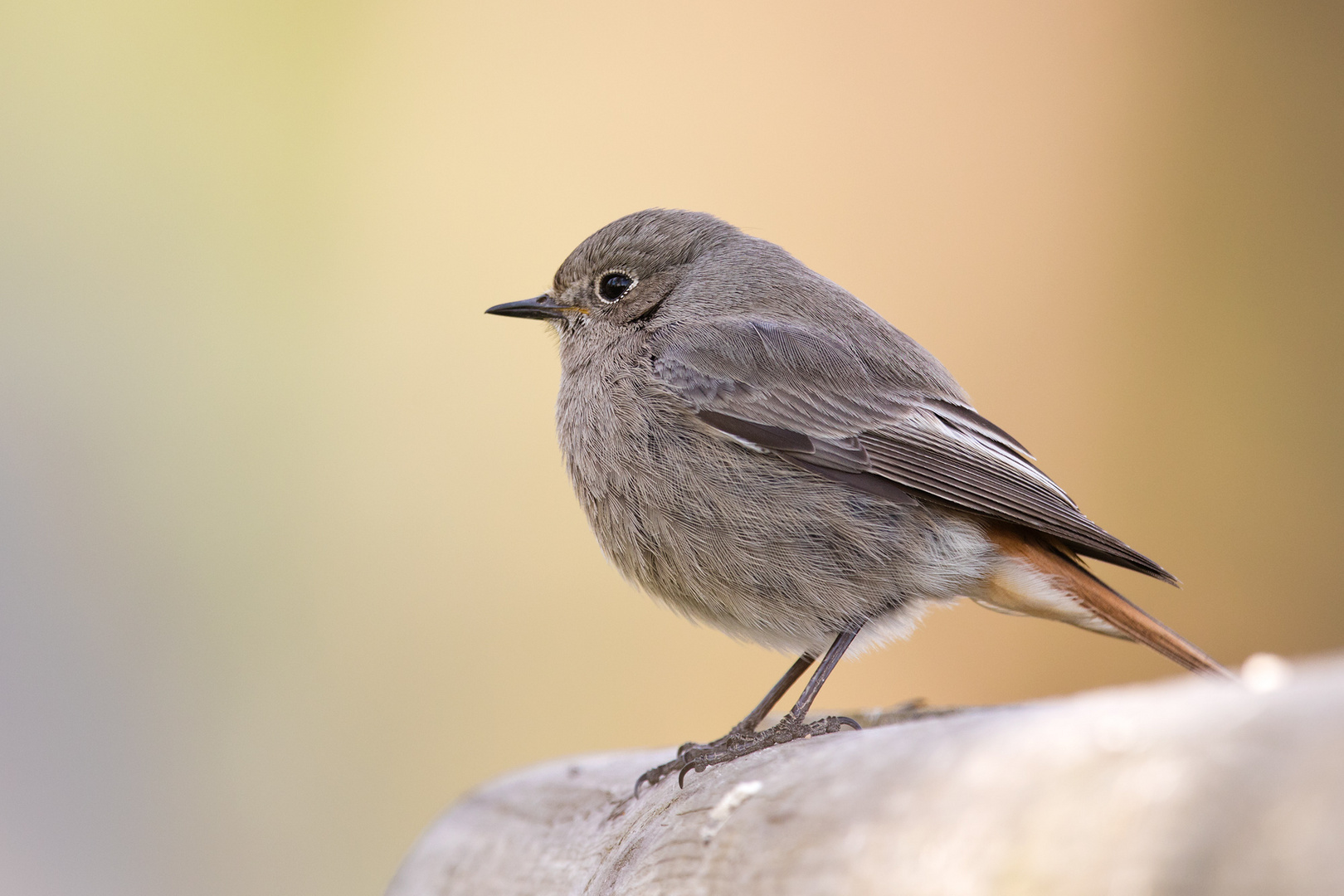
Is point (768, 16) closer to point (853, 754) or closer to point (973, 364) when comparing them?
point (973, 364)

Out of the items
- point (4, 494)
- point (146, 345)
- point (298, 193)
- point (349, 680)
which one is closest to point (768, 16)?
point (298, 193)

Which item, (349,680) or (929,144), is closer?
(349,680)

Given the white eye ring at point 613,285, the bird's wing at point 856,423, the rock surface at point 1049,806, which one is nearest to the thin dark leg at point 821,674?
the bird's wing at point 856,423

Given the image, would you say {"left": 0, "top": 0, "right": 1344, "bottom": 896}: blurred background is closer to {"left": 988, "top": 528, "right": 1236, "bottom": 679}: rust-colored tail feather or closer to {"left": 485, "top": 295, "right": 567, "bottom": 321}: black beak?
{"left": 485, "top": 295, "right": 567, "bottom": 321}: black beak

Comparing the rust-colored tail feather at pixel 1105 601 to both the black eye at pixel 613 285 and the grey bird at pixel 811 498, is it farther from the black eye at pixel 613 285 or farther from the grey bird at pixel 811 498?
the black eye at pixel 613 285

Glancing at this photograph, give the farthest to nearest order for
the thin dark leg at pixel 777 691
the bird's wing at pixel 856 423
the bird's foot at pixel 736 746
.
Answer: the thin dark leg at pixel 777 691, the bird's wing at pixel 856 423, the bird's foot at pixel 736 746

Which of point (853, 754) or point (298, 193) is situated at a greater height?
point (298, 193)
